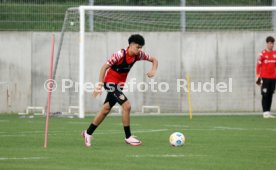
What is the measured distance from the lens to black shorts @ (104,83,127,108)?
15047 millimetres

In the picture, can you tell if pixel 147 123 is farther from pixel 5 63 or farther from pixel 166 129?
pixel 5 63

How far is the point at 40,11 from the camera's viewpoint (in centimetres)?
2934

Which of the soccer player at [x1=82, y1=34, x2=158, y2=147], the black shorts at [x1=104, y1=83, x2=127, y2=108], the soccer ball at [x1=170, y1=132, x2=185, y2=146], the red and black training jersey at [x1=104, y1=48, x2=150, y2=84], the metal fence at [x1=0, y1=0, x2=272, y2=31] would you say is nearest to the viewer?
the soccer ball at [x1=170, y1=132, x2=185, y2=146]

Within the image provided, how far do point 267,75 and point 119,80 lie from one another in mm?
10664

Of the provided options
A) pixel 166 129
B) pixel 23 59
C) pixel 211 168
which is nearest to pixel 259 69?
pixel 166 129

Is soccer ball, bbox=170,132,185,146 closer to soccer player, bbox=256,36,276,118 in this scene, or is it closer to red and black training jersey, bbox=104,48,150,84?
red and black training jersey, bbox=104,48,150,84

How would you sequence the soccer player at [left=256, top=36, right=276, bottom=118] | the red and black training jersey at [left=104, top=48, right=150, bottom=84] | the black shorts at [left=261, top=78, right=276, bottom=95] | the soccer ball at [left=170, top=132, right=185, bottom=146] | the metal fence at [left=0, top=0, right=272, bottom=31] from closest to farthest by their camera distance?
the soccer ball at [left=170, top=132, right=185, bottom=146] → the red and black training jersey at [left=104, top=48, right=150, bottom=84] → the soccer player at [left=256, top=36, right=276, bottom=118] → the black shorts at [left=261, top=78, right=276, bottom=95] → the metal fence at [left=0, top=0, right=272, bottom=31]

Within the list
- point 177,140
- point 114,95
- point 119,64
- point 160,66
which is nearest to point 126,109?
point 114,95

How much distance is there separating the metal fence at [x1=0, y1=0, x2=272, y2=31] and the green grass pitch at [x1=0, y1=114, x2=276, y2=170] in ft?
27.6

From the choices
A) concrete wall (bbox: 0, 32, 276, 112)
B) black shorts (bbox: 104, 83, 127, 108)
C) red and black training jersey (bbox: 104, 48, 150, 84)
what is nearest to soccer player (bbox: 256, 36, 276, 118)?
concrete wall (bbox: 0, 32, 276, 112)

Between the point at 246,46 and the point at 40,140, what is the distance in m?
15.9

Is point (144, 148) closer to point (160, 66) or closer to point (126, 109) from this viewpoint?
point (126, 109)

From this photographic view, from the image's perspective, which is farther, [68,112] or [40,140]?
[68,112]

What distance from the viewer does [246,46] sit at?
30.3m
